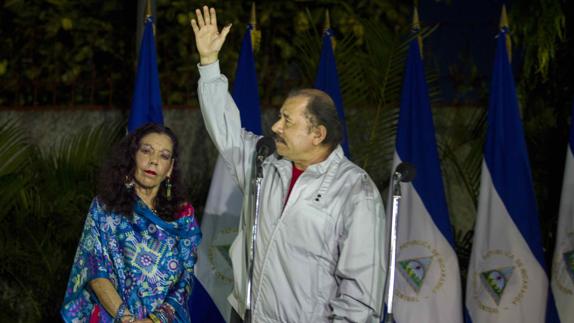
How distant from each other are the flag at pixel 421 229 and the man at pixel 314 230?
220cm

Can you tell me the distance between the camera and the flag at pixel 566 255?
6.63m

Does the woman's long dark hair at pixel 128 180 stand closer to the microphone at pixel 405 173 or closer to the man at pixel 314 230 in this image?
the man at pixel 314 230

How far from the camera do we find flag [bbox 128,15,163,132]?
6.52 meters

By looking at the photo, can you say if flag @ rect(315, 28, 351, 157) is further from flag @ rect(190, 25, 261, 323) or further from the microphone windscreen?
the microphone windscreen

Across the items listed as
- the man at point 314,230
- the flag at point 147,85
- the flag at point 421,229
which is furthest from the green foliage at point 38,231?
the man at point 314,230

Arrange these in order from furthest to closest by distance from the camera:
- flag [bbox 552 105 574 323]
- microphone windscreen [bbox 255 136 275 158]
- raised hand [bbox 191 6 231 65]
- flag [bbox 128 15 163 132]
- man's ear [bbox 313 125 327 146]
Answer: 1. flag [bbox 552 105 574 323]
2. flag [bbox 128 15 163 132]
3. raised hand [bbox 191 6 231 65]
4. man's ear [bbox 313 125 327 146]
5. microphone windscreen [bbox 255 136 275 158]

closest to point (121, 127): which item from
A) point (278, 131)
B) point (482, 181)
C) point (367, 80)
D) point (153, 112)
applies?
point (153, 112)

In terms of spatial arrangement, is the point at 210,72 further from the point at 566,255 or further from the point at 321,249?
the point at 566,255

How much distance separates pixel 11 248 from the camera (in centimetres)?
661

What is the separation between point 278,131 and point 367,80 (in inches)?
109

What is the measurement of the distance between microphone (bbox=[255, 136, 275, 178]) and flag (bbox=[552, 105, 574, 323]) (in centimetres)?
274

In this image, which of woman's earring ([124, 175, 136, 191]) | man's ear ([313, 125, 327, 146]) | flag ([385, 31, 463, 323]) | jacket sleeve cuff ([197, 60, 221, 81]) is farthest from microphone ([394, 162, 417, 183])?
flag ([385, 31, 463, 323])

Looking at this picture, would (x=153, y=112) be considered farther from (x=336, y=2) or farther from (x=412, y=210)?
(x=336, y=2)

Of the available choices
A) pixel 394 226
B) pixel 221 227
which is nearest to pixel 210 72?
pixel 394 226
